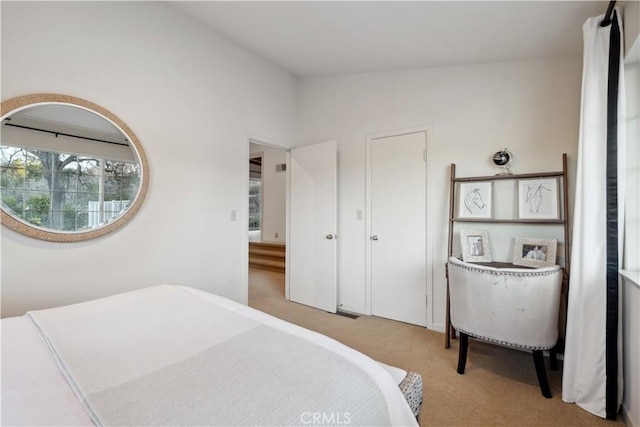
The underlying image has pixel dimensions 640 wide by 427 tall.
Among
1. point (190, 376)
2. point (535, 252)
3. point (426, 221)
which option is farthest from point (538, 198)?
point (190, 376)

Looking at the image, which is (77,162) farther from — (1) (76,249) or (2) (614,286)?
(2) (614,286)

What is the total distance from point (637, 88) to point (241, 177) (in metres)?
2.97

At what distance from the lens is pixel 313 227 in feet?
11.5

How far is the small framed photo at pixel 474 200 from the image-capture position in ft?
8.14

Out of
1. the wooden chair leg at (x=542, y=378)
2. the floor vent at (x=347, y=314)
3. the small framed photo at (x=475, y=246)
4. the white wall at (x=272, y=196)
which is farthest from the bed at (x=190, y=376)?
the white wall at (x=272, y=196)

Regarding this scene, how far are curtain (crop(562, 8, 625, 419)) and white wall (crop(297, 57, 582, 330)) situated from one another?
0.59 m

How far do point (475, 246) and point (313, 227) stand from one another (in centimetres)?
175

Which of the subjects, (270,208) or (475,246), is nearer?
(475,246)

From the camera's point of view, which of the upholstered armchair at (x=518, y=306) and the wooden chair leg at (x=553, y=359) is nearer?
the upholstered armchair at (x=518, y=306)

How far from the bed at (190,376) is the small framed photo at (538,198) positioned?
192 cm

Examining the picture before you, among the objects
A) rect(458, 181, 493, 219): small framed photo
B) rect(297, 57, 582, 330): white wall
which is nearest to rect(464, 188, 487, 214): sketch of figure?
rect(458, 181, 493, 219): small framed photo

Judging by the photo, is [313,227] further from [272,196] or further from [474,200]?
[272,196]

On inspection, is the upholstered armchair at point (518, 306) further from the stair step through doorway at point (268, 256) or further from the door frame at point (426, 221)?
the stair step through doorway at point (268, 256)

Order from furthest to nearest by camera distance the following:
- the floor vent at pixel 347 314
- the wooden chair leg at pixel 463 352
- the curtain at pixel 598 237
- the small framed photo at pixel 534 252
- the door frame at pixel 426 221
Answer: the floor vent at pixel 347 314, the door frame at pixel 426 221, the small framed photo at pixel 534 252, the wooden chair leg at pixel 463 352, the curtain at pixel 598 237
